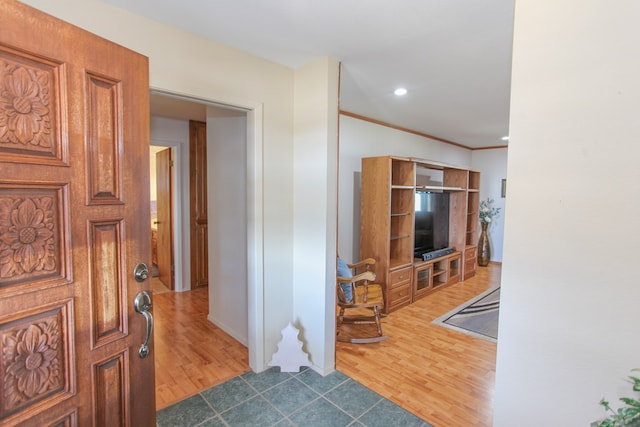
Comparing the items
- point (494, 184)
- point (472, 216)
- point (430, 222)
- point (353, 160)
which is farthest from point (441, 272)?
point (494, 184)

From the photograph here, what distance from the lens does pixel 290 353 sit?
240 centimetres

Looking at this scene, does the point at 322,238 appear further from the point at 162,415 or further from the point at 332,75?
the point at 162,415

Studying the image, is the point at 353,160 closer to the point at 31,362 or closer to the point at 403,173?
the point at 403,173

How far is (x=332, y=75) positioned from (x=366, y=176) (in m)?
1.65

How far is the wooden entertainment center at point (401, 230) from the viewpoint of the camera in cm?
361

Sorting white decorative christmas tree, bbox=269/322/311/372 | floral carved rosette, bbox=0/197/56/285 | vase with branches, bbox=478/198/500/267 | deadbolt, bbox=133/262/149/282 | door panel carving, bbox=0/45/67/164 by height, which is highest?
door panel carving, bbox=0/45/67/164

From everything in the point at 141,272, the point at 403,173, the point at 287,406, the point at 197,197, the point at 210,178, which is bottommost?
the point at 287,406

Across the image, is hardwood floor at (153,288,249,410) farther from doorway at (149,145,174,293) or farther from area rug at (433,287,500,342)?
area rug at (433,287,500,342)

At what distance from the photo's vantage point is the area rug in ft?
10.6

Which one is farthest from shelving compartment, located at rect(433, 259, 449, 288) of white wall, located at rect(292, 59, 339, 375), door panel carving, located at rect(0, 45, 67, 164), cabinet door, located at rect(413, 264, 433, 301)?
door panel carving, located at rect(0, 45, 67, 164)

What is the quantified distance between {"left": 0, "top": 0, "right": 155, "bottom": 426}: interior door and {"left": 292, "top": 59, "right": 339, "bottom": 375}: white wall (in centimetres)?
131

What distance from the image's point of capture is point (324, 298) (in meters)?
2.37

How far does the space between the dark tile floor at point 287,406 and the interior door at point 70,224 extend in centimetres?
88

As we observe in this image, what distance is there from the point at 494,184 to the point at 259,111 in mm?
5741
